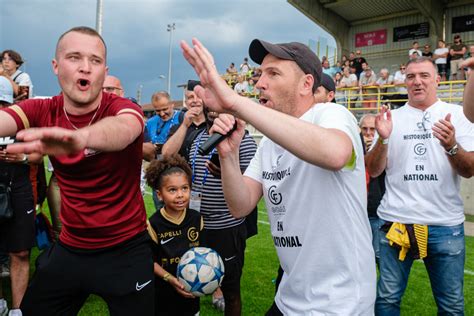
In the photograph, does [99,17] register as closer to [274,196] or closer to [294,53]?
[294,53]

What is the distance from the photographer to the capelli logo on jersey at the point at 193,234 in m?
3.90

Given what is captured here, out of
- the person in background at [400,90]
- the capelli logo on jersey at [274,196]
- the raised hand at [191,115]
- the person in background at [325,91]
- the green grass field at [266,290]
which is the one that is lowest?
the green grass field at [266,290]

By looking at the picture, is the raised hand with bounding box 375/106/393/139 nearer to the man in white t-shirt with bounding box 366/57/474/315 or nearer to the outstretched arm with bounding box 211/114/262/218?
the man in white t-shirt with bounding box 366/57/474/315

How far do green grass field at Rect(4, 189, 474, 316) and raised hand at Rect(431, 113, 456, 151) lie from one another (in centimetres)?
252

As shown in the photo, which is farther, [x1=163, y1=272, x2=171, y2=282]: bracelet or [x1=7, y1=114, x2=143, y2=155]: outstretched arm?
[x1=163, y1=272, x2=171, y2=282]: bracelet

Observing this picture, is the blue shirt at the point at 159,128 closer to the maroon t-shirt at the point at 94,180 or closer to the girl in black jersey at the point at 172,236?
the girl in black jersey at the point at 172,236

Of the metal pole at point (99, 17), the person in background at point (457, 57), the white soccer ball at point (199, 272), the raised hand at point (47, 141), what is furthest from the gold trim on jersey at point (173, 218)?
the person in background at point (457, 57)

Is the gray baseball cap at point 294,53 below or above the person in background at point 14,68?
below

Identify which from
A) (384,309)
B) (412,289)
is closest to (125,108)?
(384,309)

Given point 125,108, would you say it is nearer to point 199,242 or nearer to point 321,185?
point 321,185

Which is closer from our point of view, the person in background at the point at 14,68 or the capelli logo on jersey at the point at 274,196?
the capelli logo on jersey at the point at 274,196

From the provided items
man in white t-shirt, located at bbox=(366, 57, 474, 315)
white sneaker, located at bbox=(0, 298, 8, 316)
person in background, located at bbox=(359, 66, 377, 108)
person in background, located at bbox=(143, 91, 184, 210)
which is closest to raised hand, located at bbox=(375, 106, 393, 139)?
man in white t-shirt, located at bbox=(366, 57, 474, 315)

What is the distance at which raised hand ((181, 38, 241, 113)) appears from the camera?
5.86 ft

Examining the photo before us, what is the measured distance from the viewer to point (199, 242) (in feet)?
13.1
